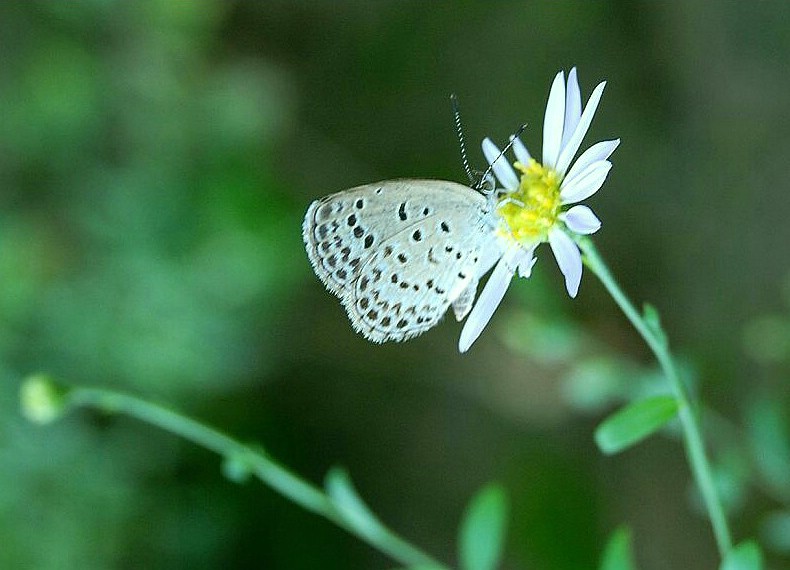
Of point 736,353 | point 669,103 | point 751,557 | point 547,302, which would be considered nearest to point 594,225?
point 751,557

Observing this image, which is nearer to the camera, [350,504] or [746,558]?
[746,558]

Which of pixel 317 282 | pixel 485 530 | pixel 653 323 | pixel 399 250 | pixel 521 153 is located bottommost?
pixel 485 530

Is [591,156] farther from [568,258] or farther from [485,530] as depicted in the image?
[485,530]

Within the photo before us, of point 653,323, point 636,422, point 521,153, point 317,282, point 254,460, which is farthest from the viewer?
point 317,282

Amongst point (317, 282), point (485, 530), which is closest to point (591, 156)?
point (485, 530)

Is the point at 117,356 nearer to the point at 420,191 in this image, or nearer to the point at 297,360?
the point at 297,360

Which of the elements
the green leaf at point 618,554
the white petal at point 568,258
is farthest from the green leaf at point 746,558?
the white petal at point 568,258

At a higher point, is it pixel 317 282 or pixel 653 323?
pixel 317 282
